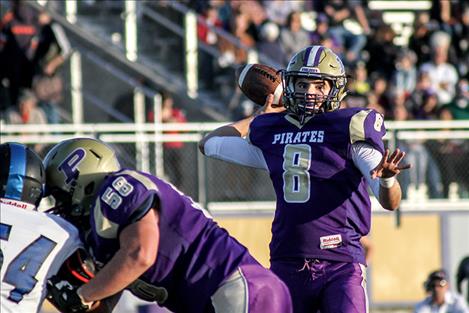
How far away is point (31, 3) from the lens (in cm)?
1469

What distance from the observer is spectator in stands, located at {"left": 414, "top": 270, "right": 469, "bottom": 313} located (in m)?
11.2

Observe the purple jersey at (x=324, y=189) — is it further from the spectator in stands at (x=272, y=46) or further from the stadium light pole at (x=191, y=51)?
the stadium light pole at (x=191, y=51)

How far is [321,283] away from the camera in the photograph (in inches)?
255

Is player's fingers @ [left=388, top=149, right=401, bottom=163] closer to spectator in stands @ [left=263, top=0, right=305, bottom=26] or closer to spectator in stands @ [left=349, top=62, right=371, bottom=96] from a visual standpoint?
spectator in stands @ [left=349, top=62, right=371, bottom=96]

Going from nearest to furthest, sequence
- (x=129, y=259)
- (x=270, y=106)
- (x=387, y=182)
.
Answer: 1. (x=129, y=259)
2. (x=387, y=182)
3. (x=270, y=106)

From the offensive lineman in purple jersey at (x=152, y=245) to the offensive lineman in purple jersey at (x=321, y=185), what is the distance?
86 centimetres

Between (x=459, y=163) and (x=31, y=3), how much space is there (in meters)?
5.15

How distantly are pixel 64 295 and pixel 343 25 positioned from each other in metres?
11.2

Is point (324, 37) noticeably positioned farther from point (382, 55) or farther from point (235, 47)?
point (235, 47)

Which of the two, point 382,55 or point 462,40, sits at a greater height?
point 462,40

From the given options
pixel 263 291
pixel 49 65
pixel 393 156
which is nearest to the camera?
pixel 263 291

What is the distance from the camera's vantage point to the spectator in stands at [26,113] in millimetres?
13156

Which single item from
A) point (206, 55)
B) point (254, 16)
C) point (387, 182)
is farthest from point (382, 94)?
point (387, 182)

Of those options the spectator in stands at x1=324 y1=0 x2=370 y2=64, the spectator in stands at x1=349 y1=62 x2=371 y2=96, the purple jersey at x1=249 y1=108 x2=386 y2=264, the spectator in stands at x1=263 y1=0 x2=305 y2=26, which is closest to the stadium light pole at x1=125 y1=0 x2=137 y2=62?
the spectator in stands at x1=263 y1=0 x2=305 y2=26
